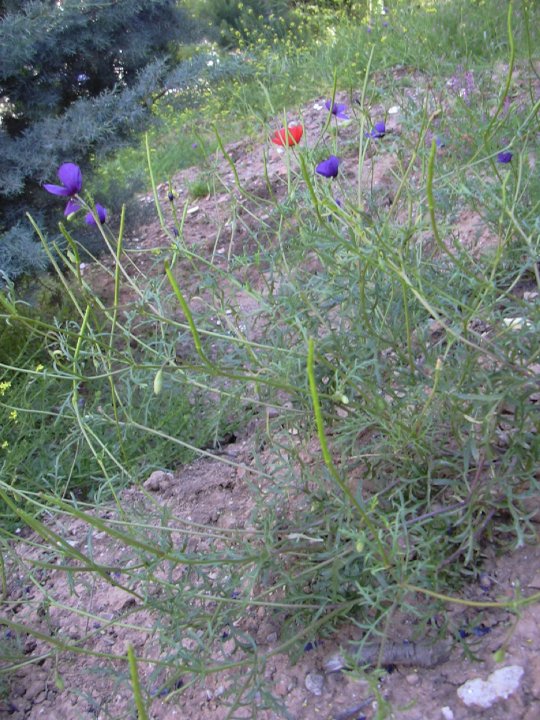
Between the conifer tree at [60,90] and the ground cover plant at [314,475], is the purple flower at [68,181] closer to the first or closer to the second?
the ground cover plant at [314,475]

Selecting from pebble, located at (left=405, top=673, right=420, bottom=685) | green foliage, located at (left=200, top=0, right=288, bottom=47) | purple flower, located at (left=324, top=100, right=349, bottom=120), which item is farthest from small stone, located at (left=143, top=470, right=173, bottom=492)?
green foliage, located at (left=200, top=0, right=288, bottom=47)

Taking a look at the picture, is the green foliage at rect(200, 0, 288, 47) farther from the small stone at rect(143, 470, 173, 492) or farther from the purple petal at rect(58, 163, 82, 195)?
the purple petal at rect(58, 163, 82, 195)

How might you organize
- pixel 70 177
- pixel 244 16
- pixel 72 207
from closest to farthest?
pixel 70 177 < pixel 72 207 < pixel 244 16

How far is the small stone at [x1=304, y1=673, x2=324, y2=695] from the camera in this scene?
1.31 metres

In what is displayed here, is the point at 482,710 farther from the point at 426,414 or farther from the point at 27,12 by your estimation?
the point at 27,12

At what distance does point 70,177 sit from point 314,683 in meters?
1.21

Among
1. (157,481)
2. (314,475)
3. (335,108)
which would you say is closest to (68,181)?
(335,108)

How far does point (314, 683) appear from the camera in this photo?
4.33ft

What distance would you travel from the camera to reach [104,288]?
391 centimetres

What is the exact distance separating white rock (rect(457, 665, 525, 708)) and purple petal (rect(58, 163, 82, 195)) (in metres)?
1.33

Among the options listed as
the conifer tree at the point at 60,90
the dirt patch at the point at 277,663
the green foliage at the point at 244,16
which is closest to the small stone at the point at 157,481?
the dirt patch at the point at 277,663

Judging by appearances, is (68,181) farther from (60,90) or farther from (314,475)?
(60,90)

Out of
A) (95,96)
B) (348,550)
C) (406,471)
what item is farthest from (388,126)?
(348,550)

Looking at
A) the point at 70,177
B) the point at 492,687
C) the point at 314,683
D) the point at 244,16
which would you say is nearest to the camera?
the point at 492,687
